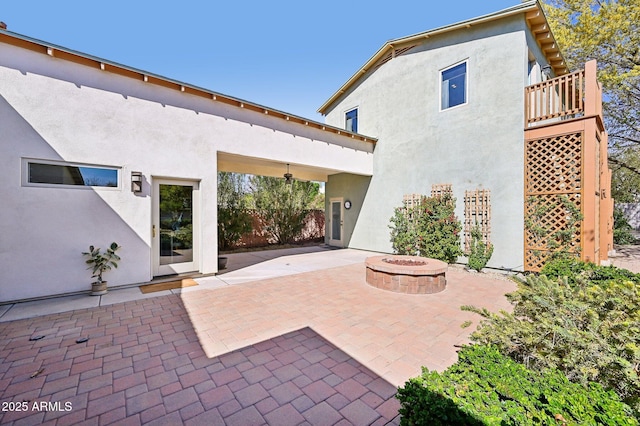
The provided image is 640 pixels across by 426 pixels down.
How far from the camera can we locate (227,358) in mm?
3174

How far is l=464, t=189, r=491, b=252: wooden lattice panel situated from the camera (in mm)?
8023

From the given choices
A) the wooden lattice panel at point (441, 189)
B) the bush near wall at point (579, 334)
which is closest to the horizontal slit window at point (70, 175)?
the bush near wall at point (579, 334)

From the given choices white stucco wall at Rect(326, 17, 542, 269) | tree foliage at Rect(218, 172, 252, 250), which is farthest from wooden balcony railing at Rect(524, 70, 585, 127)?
tree foliage at Rect(218, 172, 252, 250)

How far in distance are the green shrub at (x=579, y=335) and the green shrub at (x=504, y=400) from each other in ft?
0.69

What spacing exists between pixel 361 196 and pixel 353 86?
5.39m

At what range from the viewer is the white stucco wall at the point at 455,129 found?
760cm

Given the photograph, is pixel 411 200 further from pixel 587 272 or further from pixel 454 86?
pixel 587 272

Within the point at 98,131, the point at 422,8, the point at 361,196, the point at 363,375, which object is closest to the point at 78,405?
the point at 363,375

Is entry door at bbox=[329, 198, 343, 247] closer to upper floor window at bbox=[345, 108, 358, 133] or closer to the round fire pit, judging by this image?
upper floor window at bbox=[345, 108, 358, 133]

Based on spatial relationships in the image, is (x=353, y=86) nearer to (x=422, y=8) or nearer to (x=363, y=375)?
(x=422, y=8)

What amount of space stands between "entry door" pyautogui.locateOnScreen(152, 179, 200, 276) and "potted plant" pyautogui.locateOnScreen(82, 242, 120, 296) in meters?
0.85

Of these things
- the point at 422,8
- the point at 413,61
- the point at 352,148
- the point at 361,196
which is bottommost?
the point at 361,196

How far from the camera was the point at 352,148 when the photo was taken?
34.6 ft

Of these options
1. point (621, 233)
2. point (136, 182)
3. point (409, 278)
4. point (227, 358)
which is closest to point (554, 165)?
point (409, 278)
